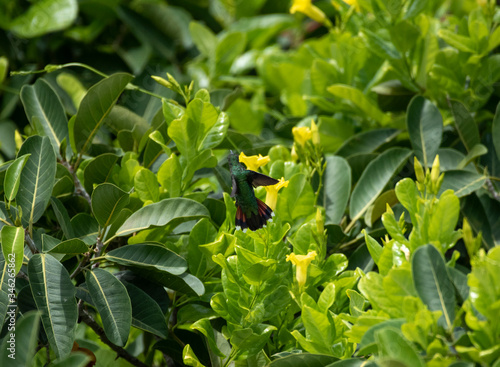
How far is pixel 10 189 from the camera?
111 cm

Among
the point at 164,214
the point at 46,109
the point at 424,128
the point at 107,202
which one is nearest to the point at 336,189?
the point at 424,128

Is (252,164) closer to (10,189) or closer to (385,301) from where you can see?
(385,301)

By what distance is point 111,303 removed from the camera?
3.63ft

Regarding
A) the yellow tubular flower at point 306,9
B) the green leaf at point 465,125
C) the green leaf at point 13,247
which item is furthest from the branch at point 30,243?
the yellow tubular flower at point 306,9

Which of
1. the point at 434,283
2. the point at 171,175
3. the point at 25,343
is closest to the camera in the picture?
the point at 25,343

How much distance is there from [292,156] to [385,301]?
659 millimetres

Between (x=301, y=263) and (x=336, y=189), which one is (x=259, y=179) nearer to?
(x=301, y=263)

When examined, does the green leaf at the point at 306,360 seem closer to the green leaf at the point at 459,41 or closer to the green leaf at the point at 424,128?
the green leaf at the point at 424,128

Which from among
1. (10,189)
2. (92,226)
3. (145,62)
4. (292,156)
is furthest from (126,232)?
(145,62)

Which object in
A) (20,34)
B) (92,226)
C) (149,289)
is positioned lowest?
(149,289)

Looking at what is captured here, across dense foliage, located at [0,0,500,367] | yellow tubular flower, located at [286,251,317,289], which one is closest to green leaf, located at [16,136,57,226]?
dense foliage, located at [0,0,500,367]

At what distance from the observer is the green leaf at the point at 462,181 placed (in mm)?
1400

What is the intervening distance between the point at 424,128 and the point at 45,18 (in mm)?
1921

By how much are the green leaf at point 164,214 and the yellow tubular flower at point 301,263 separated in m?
0.24
